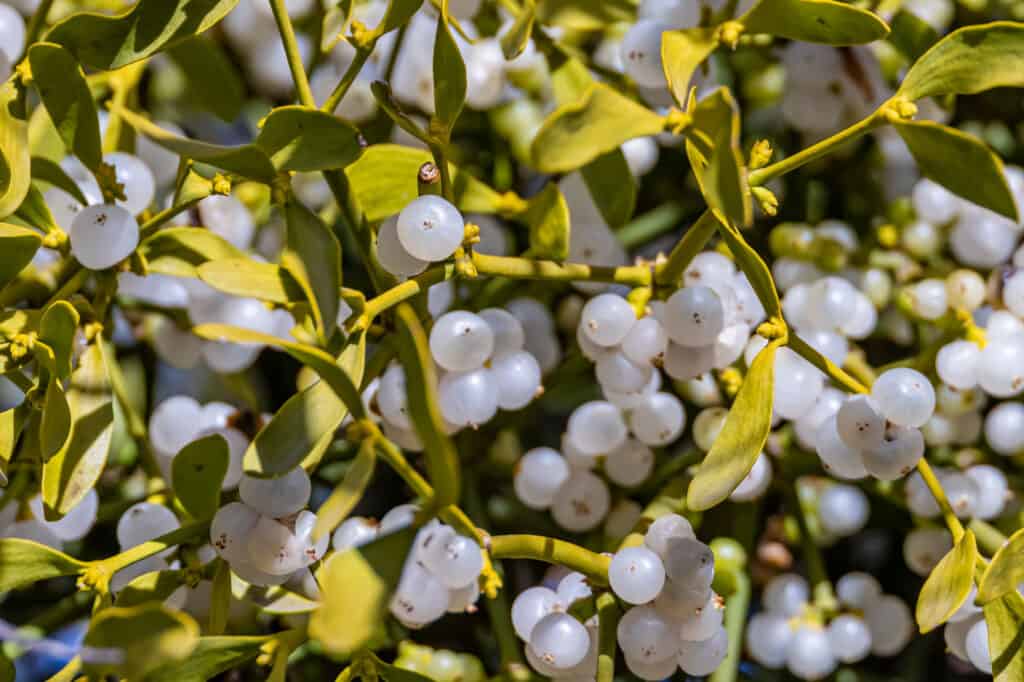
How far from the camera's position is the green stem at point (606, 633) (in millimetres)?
455

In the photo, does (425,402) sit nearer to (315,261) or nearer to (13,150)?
(315,261)

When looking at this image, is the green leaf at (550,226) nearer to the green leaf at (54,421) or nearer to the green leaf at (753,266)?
the green leaf at (753,266)

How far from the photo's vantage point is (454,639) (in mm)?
643

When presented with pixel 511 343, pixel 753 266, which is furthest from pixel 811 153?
pixel 511 343

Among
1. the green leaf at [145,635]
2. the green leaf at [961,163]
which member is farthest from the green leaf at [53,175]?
the green leaf at [961,163]

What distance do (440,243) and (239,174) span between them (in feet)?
0.27

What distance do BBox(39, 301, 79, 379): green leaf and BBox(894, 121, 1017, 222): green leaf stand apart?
0.33 metres

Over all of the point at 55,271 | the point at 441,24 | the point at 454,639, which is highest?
the point at 441,24

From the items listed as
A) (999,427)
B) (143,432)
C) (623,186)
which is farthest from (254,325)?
(999,427)

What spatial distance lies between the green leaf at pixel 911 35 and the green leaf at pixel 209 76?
356 mm

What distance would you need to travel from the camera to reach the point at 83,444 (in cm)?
46

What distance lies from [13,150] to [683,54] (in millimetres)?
269

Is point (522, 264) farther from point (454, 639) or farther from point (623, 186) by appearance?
point (454, 639)

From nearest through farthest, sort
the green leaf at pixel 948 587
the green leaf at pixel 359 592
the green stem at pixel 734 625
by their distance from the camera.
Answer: the green leaf at pixel 359 592 → the green leaf at pixel 948 587 → the green stem at pixel 734 625
